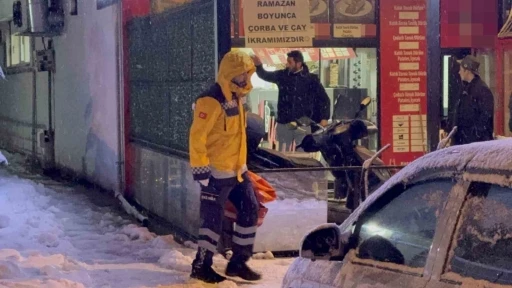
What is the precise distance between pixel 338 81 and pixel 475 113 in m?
1.88

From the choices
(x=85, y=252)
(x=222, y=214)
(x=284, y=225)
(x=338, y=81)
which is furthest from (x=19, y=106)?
(x=222, y=214)

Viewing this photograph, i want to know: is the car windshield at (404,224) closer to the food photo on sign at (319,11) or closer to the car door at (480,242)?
the car door at (480,242)

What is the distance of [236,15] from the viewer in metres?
8.88

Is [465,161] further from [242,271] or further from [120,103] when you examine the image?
[120,103]

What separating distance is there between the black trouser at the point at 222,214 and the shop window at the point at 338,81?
1.61 metres

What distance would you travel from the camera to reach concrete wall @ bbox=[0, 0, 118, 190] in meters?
13.1

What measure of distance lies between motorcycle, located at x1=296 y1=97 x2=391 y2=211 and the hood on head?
1849 millimetres

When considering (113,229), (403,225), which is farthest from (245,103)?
(403,225)

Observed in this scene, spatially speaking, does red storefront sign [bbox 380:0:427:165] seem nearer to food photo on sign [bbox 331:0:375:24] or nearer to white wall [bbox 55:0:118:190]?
food photo on sign [bbox 331:0:375:24]

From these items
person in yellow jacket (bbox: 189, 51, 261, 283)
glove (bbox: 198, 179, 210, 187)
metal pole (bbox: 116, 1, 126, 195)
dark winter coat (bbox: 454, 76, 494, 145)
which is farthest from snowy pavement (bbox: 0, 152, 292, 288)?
dark winter coat (bbox: 454, 76, 494, 145)

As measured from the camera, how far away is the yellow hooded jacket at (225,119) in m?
7.54

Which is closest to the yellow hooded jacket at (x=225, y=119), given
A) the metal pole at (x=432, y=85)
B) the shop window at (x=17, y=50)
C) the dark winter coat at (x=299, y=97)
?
the dark winter coat at (x=299, y=97)

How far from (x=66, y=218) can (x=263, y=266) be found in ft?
12.9

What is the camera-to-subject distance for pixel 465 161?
3.67 metres
